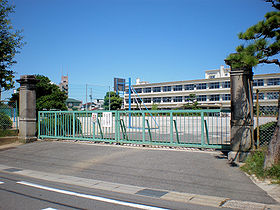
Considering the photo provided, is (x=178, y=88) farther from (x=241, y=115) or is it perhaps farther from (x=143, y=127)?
(x=241, y=115)

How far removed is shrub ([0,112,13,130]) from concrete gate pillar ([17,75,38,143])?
188 inches

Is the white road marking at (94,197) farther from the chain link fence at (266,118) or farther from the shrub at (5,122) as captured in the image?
the shrub at (5,122)

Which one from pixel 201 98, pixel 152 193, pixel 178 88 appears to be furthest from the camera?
pixel 178 88

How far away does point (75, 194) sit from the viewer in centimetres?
573

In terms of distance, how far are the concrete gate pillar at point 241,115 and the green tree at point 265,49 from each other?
1.09 m

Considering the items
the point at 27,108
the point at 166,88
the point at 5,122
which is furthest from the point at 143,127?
the point at 166,88

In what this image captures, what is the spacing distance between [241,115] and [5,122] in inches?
672

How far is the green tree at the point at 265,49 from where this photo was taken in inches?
261

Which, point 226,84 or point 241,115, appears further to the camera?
point 226,84

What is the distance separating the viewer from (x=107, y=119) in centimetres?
1261

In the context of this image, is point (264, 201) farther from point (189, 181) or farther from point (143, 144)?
point (143, 144)

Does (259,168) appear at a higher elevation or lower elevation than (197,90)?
lower

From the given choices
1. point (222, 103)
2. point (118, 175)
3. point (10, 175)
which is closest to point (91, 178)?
point (118, 175)

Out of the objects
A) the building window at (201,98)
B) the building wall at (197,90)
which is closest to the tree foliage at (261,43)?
the building wall at (197,90)
